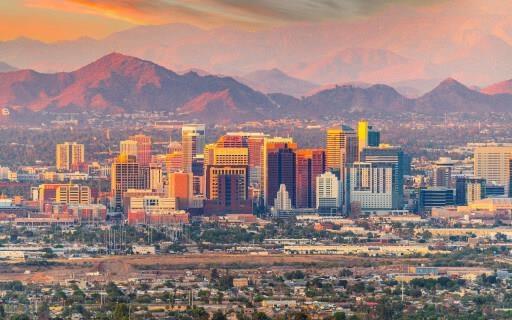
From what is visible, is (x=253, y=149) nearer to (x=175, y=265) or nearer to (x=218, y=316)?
(x=175, y=265)

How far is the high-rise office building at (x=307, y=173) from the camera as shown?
61.5 metres

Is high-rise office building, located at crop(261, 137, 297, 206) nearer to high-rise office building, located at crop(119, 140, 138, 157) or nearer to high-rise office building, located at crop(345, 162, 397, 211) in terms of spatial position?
high-rise office building, located at crop(345, 162, 397, 211)

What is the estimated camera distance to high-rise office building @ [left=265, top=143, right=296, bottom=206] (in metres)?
61.9

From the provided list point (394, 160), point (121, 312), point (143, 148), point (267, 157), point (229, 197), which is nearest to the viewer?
point (121, 312)

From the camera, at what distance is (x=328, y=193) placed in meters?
60.8

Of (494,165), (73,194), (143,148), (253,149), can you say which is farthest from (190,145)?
(494,165)

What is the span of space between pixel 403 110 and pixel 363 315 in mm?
60368

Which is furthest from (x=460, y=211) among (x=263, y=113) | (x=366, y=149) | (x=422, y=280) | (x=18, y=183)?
(x=263, y=113)

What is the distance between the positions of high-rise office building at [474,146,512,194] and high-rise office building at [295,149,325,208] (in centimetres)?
431

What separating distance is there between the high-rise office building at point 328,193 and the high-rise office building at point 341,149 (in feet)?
7.03

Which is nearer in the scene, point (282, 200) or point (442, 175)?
point (282, 200)

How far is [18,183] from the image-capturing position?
65.8 m

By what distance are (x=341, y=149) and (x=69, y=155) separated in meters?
11.3

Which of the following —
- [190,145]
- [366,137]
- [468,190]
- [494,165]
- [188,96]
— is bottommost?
[468,190]
